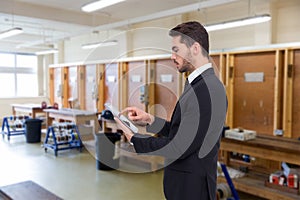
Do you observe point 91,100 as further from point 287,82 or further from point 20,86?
point 287,82

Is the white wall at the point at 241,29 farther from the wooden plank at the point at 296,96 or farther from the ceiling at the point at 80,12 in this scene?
the wooden plank at the point at 296,96

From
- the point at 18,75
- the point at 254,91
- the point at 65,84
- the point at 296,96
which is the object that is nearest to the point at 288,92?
the point at 296,96

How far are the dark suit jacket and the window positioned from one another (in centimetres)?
1080

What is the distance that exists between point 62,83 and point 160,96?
4.80 metres

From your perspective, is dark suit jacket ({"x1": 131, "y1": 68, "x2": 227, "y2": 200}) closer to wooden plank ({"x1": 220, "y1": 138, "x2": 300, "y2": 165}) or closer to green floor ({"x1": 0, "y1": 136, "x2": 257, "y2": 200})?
wooden plank ({"x1": 220, "y1": 138, "x2": 300, "y2": 165})

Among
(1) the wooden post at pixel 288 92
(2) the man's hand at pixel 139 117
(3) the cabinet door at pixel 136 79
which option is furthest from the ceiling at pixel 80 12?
(2) the man's hand at pixel 139 117

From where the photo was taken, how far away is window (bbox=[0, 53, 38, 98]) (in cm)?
1068

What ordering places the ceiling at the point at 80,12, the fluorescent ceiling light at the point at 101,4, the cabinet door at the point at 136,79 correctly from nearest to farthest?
the fluorescent ceiling light at the point at 101,4 → the ceiling at the point at 80,12 → the cabinet door at the point at 136,79

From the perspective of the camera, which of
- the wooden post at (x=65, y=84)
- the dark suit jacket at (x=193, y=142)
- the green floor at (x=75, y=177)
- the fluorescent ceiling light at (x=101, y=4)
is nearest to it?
the dark suit jacket at (x=193, y=142)

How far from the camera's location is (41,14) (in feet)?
20.5

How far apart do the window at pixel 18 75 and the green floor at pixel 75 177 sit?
18.0 feet

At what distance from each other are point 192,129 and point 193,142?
2.5 inches

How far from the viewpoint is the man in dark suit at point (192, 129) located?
1.24 m

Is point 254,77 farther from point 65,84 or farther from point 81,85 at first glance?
point 65,84
